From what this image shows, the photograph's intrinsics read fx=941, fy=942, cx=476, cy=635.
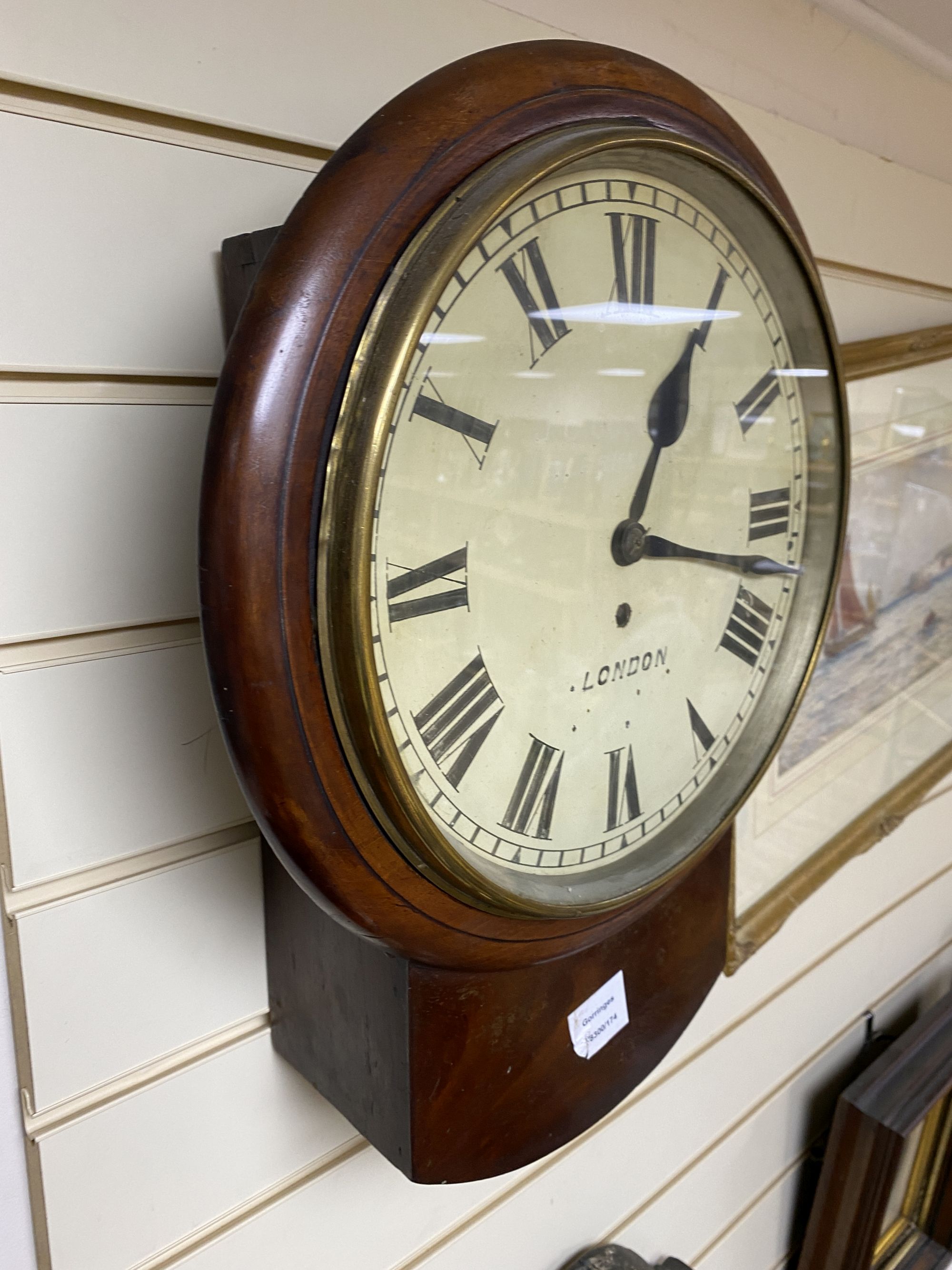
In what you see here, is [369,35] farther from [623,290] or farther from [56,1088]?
[56,1088]

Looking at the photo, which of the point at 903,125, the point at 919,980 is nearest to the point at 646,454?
the point at 903,125

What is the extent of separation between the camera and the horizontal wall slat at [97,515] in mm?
473

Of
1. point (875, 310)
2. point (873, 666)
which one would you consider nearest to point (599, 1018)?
point (873, 666)

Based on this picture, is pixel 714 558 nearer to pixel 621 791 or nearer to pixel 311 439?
pixel 621 791

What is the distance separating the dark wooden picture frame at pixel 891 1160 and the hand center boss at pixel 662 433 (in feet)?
2.65

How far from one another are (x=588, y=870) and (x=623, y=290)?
326 mm

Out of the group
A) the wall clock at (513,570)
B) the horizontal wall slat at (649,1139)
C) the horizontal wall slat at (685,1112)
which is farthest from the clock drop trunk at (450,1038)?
the horizontal wall slat at (685,1112)

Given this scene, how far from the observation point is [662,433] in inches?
21.7

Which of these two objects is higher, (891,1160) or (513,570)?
(513,570)

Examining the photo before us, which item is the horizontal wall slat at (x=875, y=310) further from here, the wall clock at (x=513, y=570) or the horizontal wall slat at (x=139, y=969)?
the horizontal wall slat at (x=139, y=969)

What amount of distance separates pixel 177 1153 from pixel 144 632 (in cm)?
33

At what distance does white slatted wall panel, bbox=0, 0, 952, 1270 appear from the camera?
469mm

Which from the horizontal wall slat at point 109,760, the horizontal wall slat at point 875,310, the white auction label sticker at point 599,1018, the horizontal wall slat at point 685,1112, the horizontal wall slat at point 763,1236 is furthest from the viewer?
the horizontal wall slat at point 763,1236

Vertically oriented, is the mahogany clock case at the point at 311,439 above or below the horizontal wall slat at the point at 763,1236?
above
